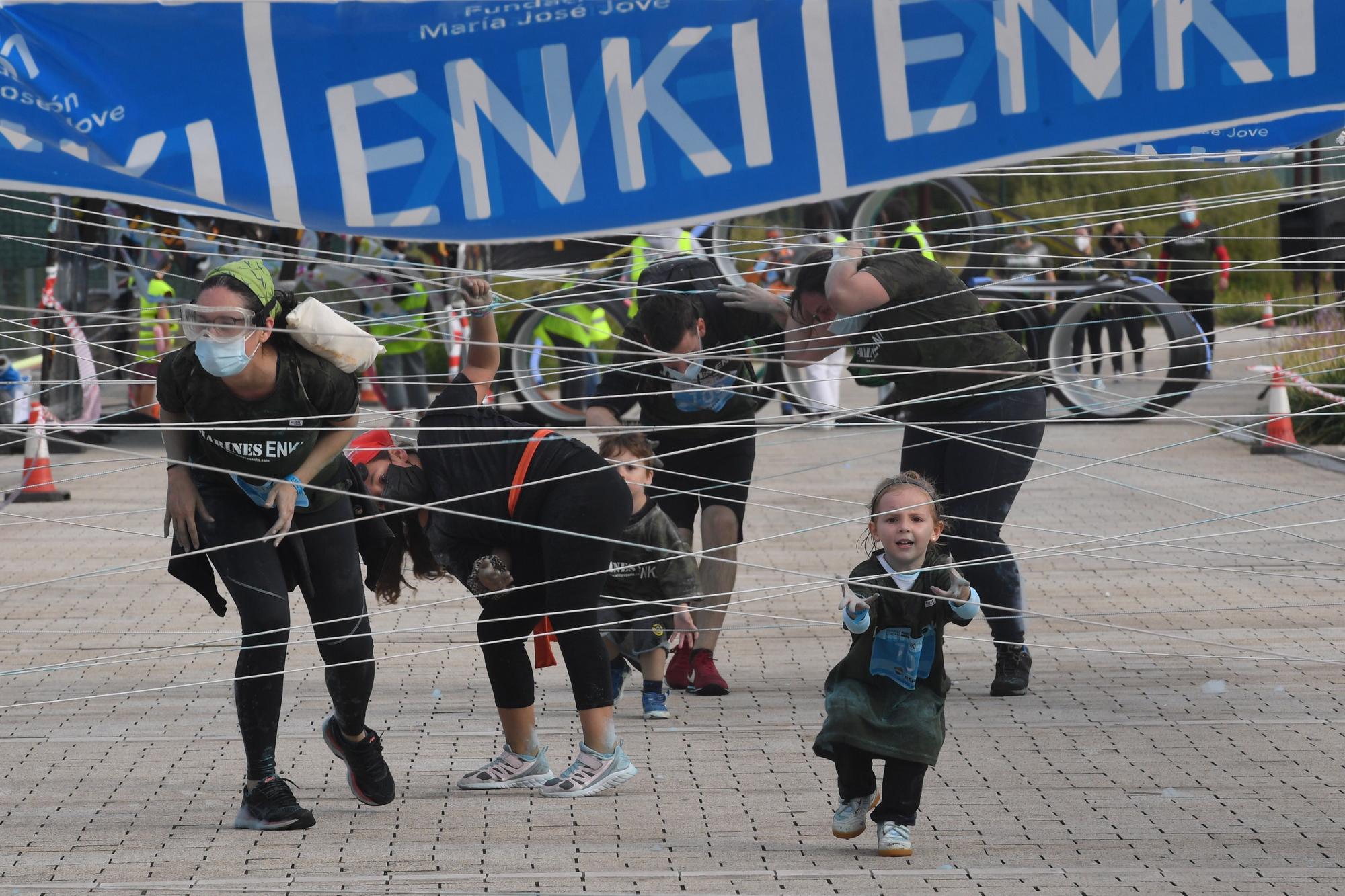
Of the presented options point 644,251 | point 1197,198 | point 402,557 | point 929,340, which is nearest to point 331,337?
point 402,557

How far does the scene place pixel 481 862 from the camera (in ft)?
13.9

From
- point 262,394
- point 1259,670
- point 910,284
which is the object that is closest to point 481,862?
point 262,394

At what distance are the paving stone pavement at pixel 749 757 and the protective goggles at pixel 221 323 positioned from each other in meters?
0.65

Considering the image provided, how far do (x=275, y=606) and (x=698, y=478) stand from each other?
2.07 metres

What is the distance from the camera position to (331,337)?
14.3 ft

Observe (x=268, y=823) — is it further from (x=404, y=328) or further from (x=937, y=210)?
(x=937, y=210)

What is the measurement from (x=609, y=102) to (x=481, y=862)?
2.04 metres

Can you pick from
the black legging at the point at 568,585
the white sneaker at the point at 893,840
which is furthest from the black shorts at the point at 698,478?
the white sneaker at the point at 893,840

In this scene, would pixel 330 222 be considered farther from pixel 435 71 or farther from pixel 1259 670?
pixel 1259 670

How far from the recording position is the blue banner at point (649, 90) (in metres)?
3.31

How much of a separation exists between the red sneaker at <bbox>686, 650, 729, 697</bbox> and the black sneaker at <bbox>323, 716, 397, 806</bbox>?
1.62 metres

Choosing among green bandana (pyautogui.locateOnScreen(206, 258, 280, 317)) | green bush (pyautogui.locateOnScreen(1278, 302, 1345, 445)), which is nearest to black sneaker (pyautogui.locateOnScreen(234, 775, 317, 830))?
green bandana (pyautogui.locateOnScreen(206, 258, 280, 317))

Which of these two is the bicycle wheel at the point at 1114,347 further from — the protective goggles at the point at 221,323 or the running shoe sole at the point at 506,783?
the protective goggles at the point at 221,323

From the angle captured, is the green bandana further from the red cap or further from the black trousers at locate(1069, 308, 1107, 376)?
the black trousers at locate(1069, 308, 1107, 376)
